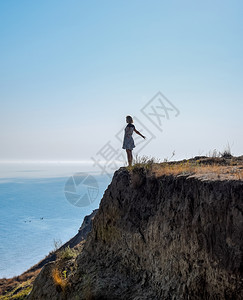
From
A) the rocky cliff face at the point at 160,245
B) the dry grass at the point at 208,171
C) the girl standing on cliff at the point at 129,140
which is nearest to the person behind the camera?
the rocky cliff face at the point at 160,245

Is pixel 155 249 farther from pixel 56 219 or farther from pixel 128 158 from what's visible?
pixel 56 219

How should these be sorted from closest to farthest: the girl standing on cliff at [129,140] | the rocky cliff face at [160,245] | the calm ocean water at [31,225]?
the rocky cliff face at [160,245]
the girl standing on cliff at [129,140]
the calm ocean water at [31,225]

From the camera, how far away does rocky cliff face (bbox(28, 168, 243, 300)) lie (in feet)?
21.1

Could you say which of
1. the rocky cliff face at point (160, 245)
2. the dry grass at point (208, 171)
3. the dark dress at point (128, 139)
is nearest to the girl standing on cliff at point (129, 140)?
the dark dress at point (128, 139)

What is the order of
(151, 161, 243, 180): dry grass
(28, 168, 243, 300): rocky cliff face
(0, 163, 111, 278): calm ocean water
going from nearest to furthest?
(28, 168, 243, 300): rocky cliff face, (151, 161, 243, 180): dry grass, (0, 163, 111, 278): calm ocean water

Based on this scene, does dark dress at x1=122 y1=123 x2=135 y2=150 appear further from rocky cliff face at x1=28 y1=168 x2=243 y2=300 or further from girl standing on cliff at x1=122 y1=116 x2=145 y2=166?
rocky cliff face at x1=28 y1=168 x2=243 y2=300

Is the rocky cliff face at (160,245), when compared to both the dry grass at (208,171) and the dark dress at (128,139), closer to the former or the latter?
the dry grass at (208,171)

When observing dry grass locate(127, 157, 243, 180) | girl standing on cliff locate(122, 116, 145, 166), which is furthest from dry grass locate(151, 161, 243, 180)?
girl standing on cliff locate(122, 116, 145, 166)

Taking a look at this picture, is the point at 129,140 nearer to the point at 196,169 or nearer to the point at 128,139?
the point at 128,139

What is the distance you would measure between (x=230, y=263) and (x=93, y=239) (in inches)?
259

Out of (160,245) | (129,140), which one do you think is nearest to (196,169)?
(160,245)

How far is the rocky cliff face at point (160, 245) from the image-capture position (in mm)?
6434

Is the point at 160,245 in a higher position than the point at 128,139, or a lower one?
lower

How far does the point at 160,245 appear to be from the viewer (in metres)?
8.34
